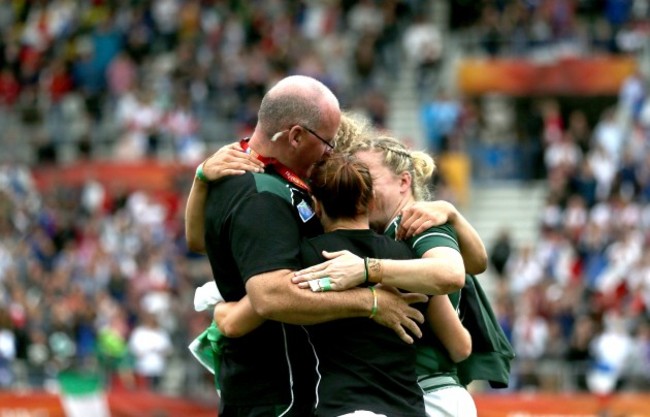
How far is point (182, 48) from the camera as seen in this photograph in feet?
85.3

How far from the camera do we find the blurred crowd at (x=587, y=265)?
17375mm

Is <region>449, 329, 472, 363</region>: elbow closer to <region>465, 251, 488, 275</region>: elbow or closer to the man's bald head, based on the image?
<region>465, 251, 488, 275</region>: elbow

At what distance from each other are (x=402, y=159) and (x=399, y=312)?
751 millimetres

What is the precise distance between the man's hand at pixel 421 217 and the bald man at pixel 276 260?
1.00 ft

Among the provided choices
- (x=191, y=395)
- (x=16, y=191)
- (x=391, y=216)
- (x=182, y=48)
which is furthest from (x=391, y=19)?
(x=391, y=216)

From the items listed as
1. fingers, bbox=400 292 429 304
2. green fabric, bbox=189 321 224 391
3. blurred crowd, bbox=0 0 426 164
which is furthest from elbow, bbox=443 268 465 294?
blurred crowd, bbox=0 0 426 164

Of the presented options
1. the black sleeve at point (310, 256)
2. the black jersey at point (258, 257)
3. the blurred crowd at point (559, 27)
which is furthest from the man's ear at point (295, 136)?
the blurred crowd at point (559, 27)

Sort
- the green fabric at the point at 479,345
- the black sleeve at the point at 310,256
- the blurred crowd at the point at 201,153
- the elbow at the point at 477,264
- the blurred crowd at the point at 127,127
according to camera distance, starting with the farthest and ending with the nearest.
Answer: the blurred crowd at the point at 127,127 < the blurred crowd at the point at 201,153 < the green fabric at the point at 479,345 < the elbow at the point at 477,264 < the black sleeve at the point at 310,256

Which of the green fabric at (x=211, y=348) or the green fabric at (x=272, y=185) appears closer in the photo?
the green fabric at (x=272, y=185)

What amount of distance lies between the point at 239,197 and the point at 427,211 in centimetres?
71

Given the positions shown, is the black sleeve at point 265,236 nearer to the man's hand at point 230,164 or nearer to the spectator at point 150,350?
the man's hand at point 230,164

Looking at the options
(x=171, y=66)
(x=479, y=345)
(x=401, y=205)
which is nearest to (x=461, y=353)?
(x=479, y=345)

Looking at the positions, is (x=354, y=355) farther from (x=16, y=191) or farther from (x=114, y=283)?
(x=16, y=191)

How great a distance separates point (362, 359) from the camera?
19.2 ft
